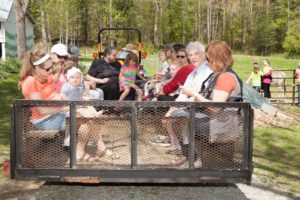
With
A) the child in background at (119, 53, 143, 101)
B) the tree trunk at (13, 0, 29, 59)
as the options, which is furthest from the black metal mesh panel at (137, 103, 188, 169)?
the tree trunk at (13, 0, 29, 59)

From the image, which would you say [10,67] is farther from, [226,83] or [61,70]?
[226,83]

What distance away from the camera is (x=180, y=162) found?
411cm

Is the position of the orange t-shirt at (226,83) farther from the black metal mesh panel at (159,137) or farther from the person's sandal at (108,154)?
the person's sandal at (108,154)

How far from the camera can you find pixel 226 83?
4.30 m

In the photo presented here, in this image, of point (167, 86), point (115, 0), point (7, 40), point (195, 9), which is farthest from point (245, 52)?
point (167, 86)

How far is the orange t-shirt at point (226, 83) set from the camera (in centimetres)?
428

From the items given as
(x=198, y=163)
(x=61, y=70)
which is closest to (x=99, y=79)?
(x=61, y=70)

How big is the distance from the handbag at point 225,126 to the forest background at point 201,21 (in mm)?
62219

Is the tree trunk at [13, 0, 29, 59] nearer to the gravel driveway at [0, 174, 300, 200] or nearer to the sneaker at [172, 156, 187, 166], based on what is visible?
the gravel driveway at [0, 174, 300, 200]

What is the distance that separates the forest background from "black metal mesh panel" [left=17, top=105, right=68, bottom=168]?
62205mm

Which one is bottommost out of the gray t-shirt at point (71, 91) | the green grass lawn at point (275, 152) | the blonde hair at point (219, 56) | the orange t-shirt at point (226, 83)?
the green grass lawn at point (275, 152)

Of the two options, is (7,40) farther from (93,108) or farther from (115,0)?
(115,0)

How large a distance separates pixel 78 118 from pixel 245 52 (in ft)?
227

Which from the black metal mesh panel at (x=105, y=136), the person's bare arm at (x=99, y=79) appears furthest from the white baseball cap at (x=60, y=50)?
the black metal mesh panel at (x=105, y=136)
